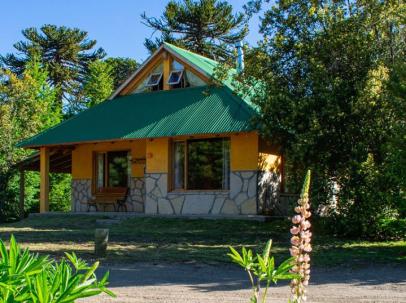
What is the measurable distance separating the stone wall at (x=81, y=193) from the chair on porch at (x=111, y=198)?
557 mm

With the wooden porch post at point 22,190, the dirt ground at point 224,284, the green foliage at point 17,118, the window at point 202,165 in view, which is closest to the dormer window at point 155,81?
the window at point 202,165

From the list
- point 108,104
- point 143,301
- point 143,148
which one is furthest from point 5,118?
point 143,301

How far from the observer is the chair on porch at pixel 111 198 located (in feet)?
65.2

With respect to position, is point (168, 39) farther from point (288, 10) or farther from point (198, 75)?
point (288, 10)

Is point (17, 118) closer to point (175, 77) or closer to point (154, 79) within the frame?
point (154, 79)

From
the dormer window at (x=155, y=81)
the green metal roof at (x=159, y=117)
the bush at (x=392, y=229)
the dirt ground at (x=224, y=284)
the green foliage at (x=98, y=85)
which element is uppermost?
the green foliage at (x=98, y=85)

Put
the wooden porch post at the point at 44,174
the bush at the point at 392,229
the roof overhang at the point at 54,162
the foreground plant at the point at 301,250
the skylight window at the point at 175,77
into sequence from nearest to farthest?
1. the foreground plant at the point at 301,250
2. the bush at the point at 392,229
3. the skylight window at the point at 175,77
4. the wooden porch post at the point at 44,174
5. the roof overhang at the point at 54,162

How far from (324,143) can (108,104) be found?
1031 cm

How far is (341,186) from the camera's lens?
13.2 meters

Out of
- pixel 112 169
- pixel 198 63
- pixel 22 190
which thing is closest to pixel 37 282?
pixel 198 63

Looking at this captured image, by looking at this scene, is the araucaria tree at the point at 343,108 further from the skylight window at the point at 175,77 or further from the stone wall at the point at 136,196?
the stone wall at the point at 136,196

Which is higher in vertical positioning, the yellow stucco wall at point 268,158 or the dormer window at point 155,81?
the dormer window at point 155,81

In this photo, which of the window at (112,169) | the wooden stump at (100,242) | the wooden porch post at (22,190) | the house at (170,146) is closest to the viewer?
the wooden stump at (100,242)

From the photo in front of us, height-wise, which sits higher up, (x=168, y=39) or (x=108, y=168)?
(x=168, y=39)
